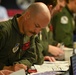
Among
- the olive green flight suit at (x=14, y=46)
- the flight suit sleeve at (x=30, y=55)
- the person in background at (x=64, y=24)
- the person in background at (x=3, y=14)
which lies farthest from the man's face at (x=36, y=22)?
the person in background at (x=3, y=14)

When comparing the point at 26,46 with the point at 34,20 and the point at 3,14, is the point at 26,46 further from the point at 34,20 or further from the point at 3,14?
the point at 3,14

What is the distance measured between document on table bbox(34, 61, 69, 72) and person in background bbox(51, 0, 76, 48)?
108 cm

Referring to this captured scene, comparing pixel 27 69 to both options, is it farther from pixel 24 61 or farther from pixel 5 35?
pixel 5 35

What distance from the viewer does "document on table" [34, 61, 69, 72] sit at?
214cm

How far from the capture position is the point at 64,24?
3578 millimetres

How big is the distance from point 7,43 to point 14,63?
0.17 meters

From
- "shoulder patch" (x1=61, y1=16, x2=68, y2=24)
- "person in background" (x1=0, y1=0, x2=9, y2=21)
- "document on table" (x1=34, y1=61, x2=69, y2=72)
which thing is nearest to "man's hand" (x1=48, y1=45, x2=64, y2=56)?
"document on table" (x1=34, y1=61, x2=69, y2=72)

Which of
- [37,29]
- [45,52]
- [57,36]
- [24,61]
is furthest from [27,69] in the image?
[57,36]

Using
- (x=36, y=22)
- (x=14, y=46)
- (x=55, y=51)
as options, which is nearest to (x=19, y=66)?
(x=14, y=46)

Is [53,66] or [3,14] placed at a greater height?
[3,14]

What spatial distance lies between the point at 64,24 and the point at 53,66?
55.1 inches

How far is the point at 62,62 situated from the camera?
95.3 inches

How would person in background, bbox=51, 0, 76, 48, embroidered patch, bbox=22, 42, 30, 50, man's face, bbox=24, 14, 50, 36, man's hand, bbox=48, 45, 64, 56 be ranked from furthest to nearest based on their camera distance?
person in background, bbox=51, 0, 76, 48 < man's hand, bbox=48, 45, 64, 56 < embroidered patch, bbox=22, 42, 30, 50 < man's face, bbox=24, 14, 50, 36

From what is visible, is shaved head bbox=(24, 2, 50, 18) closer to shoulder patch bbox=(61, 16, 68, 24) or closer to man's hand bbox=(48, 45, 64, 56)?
man's hand bbox=(48, 45, 64, 56)
